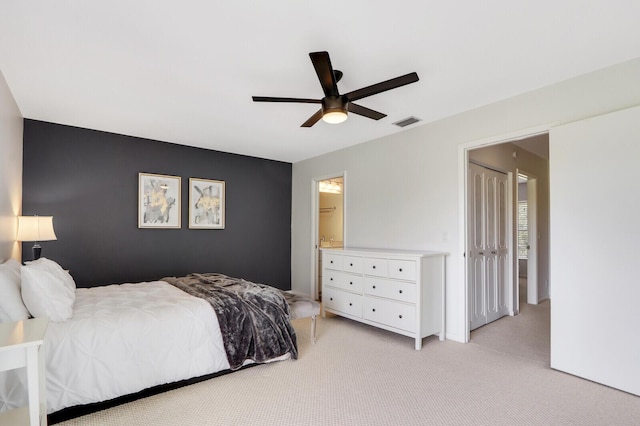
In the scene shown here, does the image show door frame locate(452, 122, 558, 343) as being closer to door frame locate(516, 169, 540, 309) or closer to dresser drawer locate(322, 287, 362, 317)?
dresser drawer locate(322, 287, 362, 317)

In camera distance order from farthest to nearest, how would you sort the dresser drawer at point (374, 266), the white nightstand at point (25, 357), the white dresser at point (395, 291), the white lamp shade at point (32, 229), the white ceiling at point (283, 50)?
1. the dresser drawer at point (374, 266)
2. the white dresser at point (395, 291)
3. the white lamp shade at point (32, 229)
4. the white ceiling at point (283, 50)
5. the white nightstand at point (25, 357)

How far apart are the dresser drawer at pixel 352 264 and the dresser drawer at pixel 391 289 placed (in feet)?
0.61

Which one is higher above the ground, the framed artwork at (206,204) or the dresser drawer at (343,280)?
the framed artwork at (206,204)

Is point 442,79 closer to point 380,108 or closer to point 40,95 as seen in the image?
point 380,108

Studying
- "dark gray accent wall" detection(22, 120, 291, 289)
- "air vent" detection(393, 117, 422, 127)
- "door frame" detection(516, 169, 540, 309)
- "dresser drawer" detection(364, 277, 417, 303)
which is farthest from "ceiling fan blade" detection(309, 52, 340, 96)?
"door frame" detection(516, 169, 540, 309)

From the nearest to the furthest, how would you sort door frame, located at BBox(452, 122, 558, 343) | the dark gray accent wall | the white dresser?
the white dresser
door frame, located at BBox(452, 122, 558, 343)
the dark gray accent wall

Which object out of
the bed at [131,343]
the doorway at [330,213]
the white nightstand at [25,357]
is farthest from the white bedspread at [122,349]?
the doorway at [330,213]

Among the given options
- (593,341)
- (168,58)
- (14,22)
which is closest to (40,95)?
(14,22)

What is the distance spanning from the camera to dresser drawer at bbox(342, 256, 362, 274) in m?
4.04

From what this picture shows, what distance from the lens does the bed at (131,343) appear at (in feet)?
7.00

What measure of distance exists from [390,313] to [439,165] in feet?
5.87

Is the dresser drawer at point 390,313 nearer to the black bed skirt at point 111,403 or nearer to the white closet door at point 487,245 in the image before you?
the white closet door at point 487,245

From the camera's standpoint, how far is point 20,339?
1.46 metres

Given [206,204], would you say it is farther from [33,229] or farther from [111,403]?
[111,403]
